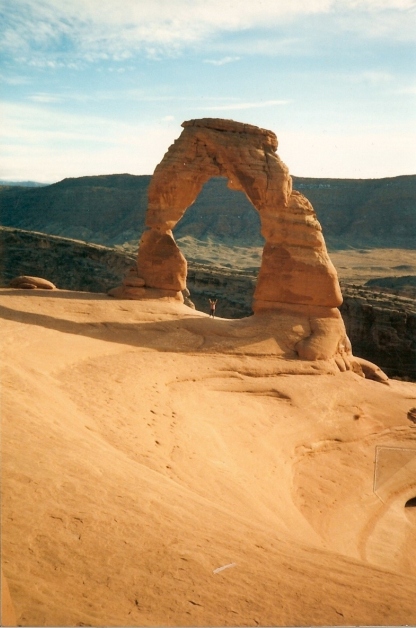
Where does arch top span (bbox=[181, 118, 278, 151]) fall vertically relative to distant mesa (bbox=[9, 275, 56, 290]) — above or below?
above

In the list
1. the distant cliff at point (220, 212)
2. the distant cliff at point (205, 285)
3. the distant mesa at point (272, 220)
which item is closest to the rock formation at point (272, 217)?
the distant mesa at point (272, 220)

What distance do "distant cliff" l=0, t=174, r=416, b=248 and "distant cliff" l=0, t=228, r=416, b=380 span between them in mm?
36077

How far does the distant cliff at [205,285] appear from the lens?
28688 mm

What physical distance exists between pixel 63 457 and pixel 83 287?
3022cm

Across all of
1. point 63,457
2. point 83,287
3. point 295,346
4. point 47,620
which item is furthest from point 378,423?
point 83,287

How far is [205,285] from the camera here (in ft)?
121

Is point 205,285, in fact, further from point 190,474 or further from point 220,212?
point 220,212

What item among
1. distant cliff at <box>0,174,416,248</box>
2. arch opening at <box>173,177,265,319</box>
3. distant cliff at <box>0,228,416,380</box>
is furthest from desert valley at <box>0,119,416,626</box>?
distant cliff at <box>0,174,416,248</box>

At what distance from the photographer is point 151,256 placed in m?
18.5

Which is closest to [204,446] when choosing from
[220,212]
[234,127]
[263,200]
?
[263,200]

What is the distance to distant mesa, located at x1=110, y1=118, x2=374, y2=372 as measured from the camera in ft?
54.8

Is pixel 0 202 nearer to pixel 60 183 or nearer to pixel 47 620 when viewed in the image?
pixel 60 183

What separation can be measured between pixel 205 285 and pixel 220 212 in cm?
4362

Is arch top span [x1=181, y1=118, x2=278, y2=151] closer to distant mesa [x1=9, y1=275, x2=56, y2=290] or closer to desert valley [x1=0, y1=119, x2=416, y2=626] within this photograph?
desert valley [x1=0, y1=119, x2=416, y2=626]
